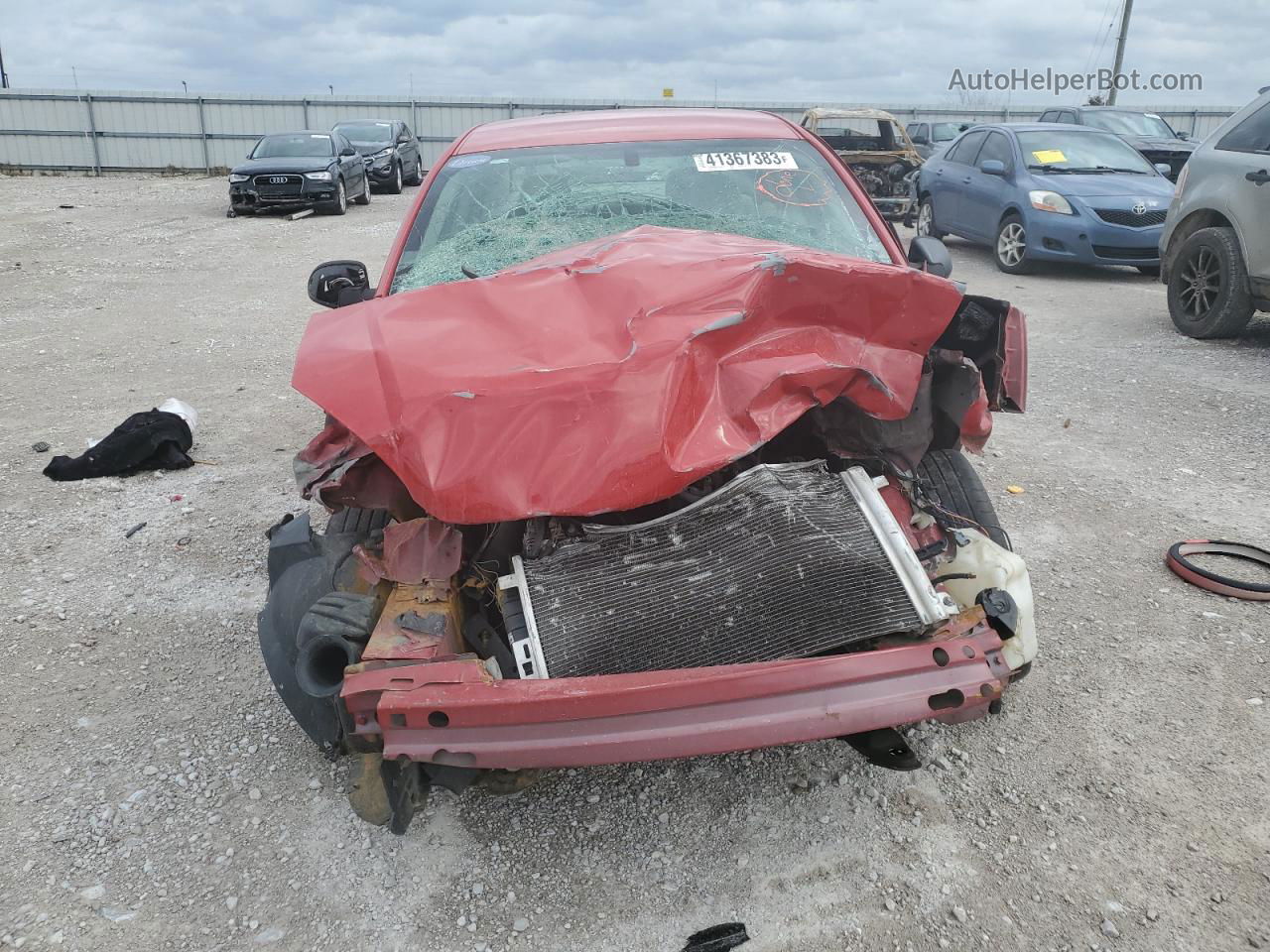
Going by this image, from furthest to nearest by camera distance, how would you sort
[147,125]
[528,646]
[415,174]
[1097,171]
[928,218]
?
1. [147,125]
2. [415,174]
3. [928,218]
4. [1097,171]
5. [528,646]

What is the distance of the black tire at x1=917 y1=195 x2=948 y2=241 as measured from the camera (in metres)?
11.9

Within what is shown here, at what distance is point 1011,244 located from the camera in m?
10.1

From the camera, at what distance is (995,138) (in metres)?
10.7

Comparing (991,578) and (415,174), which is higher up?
(415,174)

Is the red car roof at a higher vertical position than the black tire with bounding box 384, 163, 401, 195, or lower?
higher

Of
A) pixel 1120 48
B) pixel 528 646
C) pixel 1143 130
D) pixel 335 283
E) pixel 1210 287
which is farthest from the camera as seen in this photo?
pixel 1120 48

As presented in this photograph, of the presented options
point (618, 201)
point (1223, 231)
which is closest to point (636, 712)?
point (618, 201)

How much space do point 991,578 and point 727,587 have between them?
0.69 meters

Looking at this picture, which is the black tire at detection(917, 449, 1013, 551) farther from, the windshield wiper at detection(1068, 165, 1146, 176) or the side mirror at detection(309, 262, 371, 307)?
the windshield wiper at detection(1068, 165, 1146, 176)

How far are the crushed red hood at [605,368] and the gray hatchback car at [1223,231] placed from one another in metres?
5.62

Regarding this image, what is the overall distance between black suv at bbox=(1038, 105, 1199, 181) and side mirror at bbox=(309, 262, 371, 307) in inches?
443

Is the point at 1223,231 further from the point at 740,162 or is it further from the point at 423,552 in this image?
the point at 423,552

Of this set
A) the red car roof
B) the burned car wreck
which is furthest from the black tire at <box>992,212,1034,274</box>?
the red car roof

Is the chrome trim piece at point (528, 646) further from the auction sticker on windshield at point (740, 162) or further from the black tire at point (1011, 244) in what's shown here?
the black tire at point (1011, 244)
